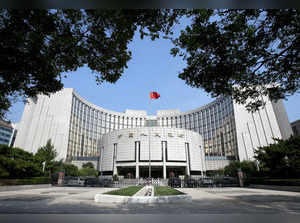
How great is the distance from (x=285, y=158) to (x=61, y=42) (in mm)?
27547

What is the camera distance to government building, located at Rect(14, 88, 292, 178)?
60656 mm

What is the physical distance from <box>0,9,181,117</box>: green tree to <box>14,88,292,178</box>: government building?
51181 mm

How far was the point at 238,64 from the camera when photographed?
8.50 m

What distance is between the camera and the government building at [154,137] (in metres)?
60.7

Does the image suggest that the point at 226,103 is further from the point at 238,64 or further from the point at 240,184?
the point at 238,64

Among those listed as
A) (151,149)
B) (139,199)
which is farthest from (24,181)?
(151,149)

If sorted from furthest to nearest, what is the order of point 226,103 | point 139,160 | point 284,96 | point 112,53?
point 226,103 → point 139,160 → point 284,96 → point 112,53

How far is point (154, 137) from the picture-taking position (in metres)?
62.9

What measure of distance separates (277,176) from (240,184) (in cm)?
487

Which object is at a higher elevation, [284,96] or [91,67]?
[91,67]

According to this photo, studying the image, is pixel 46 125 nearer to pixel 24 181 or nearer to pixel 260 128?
pixel 24 181
